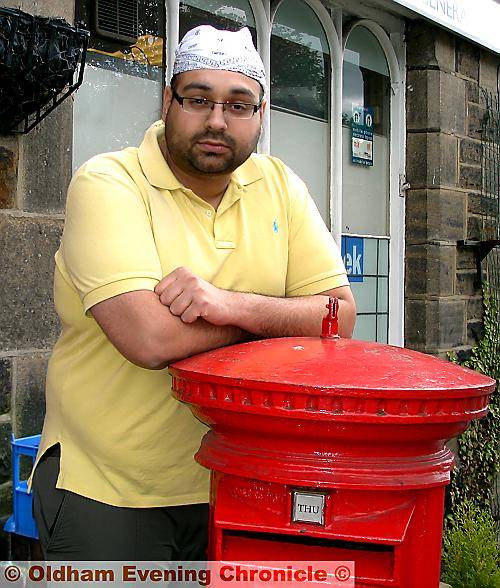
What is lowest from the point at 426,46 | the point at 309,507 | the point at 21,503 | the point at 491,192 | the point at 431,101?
the point at 21,503

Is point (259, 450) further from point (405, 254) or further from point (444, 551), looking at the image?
point (405, 254)

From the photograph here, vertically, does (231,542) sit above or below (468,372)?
below

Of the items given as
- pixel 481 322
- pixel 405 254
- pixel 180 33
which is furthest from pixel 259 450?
pixel 481 322

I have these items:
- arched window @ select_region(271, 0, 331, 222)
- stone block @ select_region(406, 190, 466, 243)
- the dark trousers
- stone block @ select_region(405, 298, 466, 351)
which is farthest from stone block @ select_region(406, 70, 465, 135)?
the dark trousers

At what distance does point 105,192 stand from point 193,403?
603 mm

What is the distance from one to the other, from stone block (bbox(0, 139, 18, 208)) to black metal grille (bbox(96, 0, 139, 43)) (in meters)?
0.87

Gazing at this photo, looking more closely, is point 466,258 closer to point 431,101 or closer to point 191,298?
point 431,101

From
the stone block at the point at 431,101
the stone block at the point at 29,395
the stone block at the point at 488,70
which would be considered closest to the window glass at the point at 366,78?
the stone block at the point at 431,101

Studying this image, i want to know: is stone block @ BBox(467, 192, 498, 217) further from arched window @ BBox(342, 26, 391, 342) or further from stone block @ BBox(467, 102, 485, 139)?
arched window @ BBox(342, 26, 391, 342)

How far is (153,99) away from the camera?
4328 mm

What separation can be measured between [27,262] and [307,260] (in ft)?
4.37

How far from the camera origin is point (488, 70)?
21.3 ft

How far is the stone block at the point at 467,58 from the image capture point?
20.1 feet

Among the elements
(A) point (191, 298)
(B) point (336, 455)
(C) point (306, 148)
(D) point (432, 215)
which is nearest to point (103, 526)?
(A) point (191, 298)
